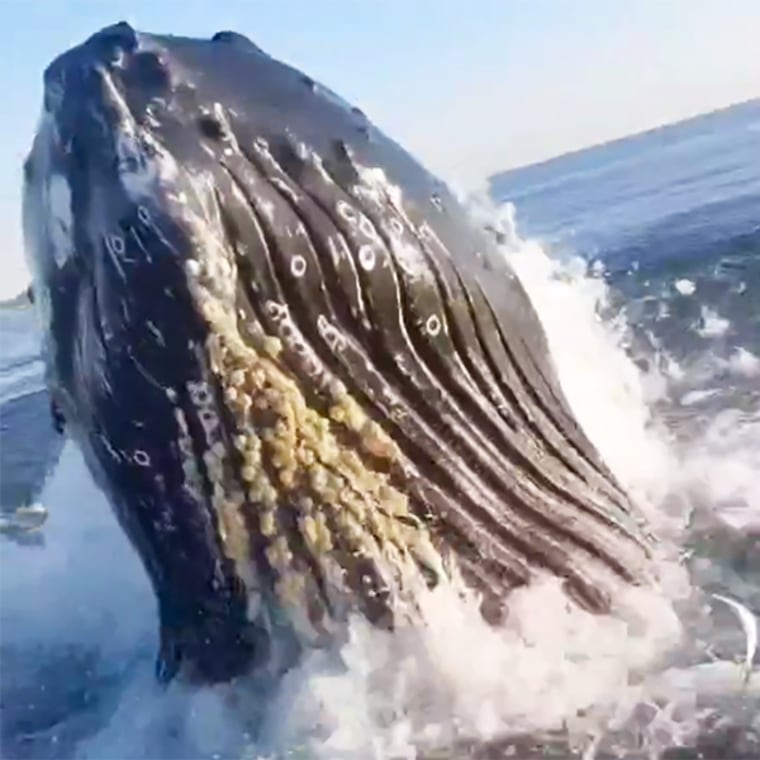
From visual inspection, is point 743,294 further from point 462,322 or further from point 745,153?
point 745,153

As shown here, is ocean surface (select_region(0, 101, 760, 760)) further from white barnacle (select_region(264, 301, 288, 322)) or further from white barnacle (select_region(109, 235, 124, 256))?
white barnacle (select_region(109, 235, 124, 256))

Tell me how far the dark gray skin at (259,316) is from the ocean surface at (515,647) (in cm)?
18

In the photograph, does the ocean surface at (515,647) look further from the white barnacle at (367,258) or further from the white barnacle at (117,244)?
the white barnacle at (117,244)

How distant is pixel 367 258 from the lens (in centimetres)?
407

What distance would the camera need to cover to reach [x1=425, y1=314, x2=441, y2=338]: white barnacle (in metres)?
4.23

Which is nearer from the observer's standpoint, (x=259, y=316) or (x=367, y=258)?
(x=259, y=316)

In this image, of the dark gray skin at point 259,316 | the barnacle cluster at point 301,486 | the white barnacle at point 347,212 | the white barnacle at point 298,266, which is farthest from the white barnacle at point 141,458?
the white barnacle at point 347,212

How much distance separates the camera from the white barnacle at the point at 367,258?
407cm

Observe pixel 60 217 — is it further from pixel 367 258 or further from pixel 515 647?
pixel 515 647

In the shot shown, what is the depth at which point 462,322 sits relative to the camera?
14.4ft

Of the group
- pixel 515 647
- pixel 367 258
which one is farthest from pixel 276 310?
pixel 515 647

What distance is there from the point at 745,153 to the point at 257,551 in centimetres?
3236

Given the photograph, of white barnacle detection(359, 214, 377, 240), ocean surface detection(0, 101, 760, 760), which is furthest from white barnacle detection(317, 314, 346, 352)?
ocean surface detection(0, 101, 760, 760)

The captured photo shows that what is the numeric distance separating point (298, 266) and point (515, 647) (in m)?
1.48
